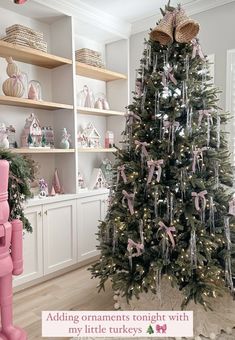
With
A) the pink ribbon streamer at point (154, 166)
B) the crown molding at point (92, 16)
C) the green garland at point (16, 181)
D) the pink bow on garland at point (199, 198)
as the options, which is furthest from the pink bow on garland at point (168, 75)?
the crown molding at point (92, 16)

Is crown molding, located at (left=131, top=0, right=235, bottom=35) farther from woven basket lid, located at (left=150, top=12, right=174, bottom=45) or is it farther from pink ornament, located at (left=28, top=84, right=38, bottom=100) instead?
pink ornament, located at (left=28, top=84, right=38, bottom=100)

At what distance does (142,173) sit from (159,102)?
0.51 meters

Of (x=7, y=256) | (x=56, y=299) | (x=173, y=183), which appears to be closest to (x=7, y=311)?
(x=7, y=256)

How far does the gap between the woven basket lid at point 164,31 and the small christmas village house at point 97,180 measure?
1.73 m

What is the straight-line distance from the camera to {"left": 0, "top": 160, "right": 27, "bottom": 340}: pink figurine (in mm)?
1679

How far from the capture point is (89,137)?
3490 mm

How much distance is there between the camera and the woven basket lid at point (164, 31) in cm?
203

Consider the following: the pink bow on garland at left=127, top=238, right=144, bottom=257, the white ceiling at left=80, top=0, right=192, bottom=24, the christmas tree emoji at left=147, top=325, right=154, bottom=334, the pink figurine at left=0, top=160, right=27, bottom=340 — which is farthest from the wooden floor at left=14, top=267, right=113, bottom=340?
the white ceiling at left=80, top=0, right=192, bottom=24

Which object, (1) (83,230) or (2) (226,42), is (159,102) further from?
(1) (83,230)

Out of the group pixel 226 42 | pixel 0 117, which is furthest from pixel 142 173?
pixel 226 42

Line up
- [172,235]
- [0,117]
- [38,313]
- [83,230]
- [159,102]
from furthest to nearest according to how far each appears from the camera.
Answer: [83,230]
[0,117]
[38,313]
[159,102]
[172,235]

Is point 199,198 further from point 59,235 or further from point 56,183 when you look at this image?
point 56,183

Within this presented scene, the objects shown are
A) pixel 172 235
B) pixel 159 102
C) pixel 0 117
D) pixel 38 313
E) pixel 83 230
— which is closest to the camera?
pixel 172 235

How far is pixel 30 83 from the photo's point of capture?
9.43 ft
